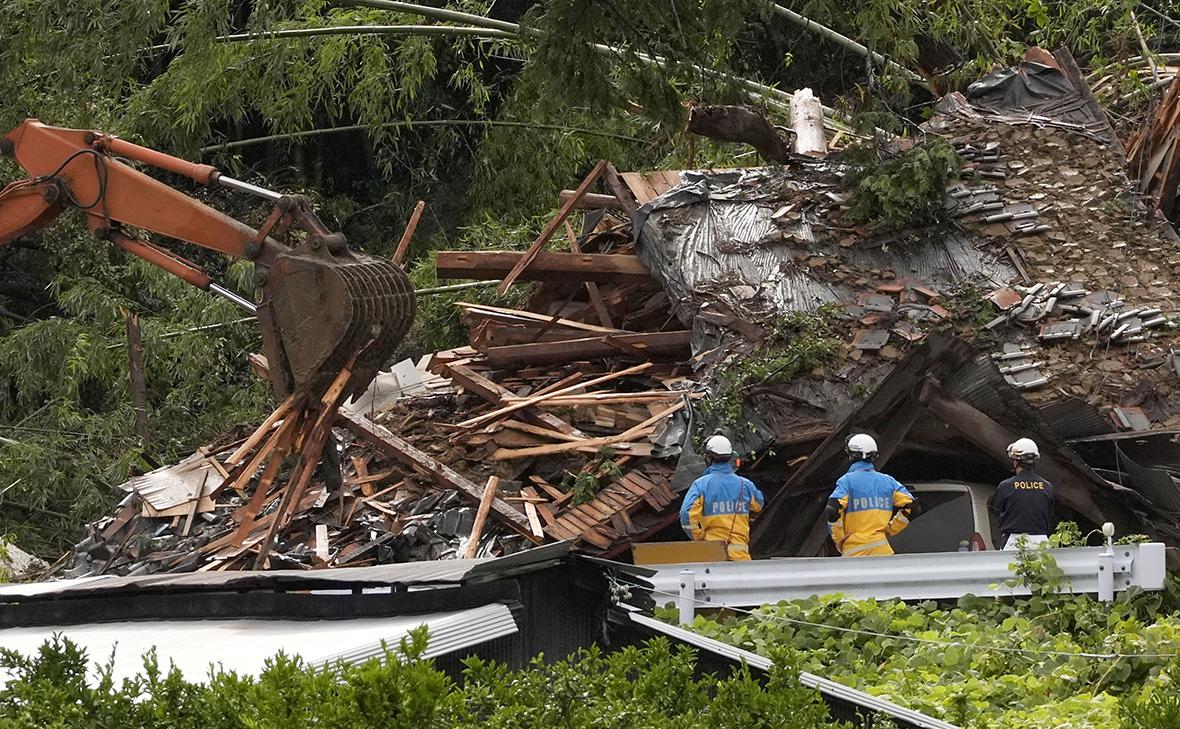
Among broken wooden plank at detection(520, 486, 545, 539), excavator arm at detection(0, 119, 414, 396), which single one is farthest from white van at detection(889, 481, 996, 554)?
excavator arm at detection(0, 119, 414, 396)

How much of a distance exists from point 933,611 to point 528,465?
5.20 metres

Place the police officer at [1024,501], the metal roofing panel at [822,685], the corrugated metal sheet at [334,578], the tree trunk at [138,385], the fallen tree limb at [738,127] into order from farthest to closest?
the tree trunk at [138,385]
the fallen tree limb at [738,127]
the police officer at [1024,501]
the corrugated metal sheet at [334,578]
the metal roofing panel at [822,685]

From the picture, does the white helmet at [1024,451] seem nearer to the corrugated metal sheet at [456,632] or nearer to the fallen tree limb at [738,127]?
the corrugated metal sheet at [456,632]

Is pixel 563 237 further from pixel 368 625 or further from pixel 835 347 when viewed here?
pixel 368 625

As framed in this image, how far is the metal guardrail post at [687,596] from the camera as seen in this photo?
6.67m

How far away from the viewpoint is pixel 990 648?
6.25m

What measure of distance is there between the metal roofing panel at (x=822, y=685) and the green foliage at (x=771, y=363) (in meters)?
4.49

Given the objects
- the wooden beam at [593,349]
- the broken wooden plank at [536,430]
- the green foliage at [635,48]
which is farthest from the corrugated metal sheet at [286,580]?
the wooden beam at [593,349]

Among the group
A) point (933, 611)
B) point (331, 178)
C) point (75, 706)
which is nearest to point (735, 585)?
point (933, 611)

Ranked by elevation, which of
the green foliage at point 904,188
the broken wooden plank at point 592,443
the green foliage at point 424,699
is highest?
the green foliage at point 904,188

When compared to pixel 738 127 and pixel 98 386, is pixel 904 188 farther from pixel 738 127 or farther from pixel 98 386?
pixel 98 386

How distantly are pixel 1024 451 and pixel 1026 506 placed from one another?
13.7 inches

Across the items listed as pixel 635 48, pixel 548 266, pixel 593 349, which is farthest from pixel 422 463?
pixel 635 48

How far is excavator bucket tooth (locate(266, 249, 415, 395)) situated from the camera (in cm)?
938
